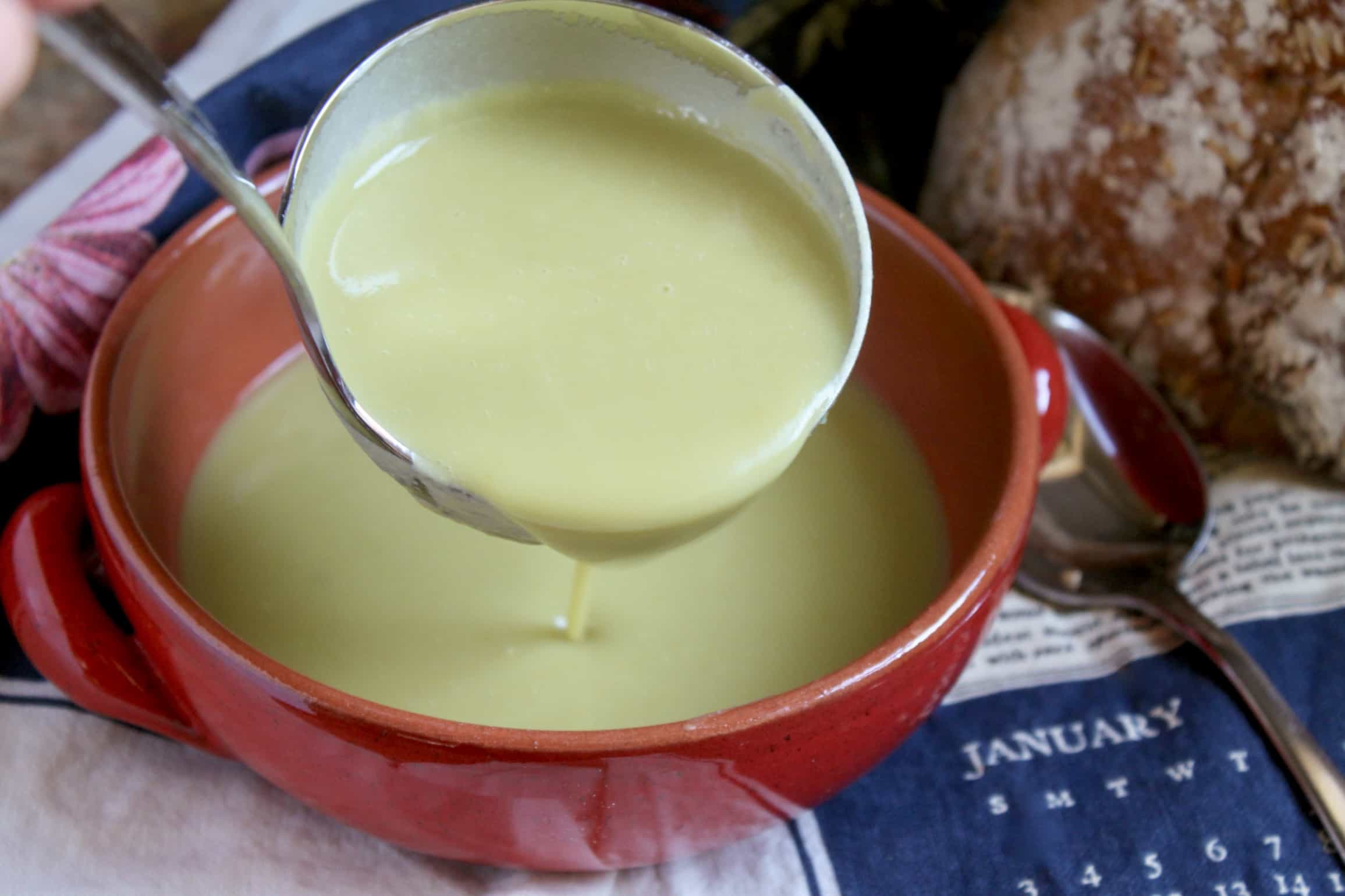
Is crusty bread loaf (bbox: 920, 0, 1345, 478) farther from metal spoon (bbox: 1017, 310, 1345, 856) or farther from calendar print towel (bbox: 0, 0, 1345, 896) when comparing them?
calendar print towel (bbox: 0, 0, 1345, 896)

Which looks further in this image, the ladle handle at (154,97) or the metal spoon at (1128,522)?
the metal spoon at (1128,522)

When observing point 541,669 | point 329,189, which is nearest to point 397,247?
point 329,189

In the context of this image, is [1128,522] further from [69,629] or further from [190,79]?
[190,79]

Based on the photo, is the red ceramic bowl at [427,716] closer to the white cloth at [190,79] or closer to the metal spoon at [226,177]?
the metal spoon at [226,177]

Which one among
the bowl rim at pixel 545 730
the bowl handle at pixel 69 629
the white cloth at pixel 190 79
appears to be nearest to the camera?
the bowl rim at pixel 545 730

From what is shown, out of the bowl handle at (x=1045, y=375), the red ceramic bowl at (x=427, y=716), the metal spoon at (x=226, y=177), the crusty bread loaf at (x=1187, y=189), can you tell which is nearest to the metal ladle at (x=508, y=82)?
the metal spoon at (x=226, y=177)

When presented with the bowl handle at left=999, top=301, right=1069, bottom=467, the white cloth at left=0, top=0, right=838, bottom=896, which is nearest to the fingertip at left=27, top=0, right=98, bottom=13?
the white cloth at left=0, top=0, right=838, bottom=896

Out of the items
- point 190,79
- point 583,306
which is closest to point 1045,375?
point 583,306
